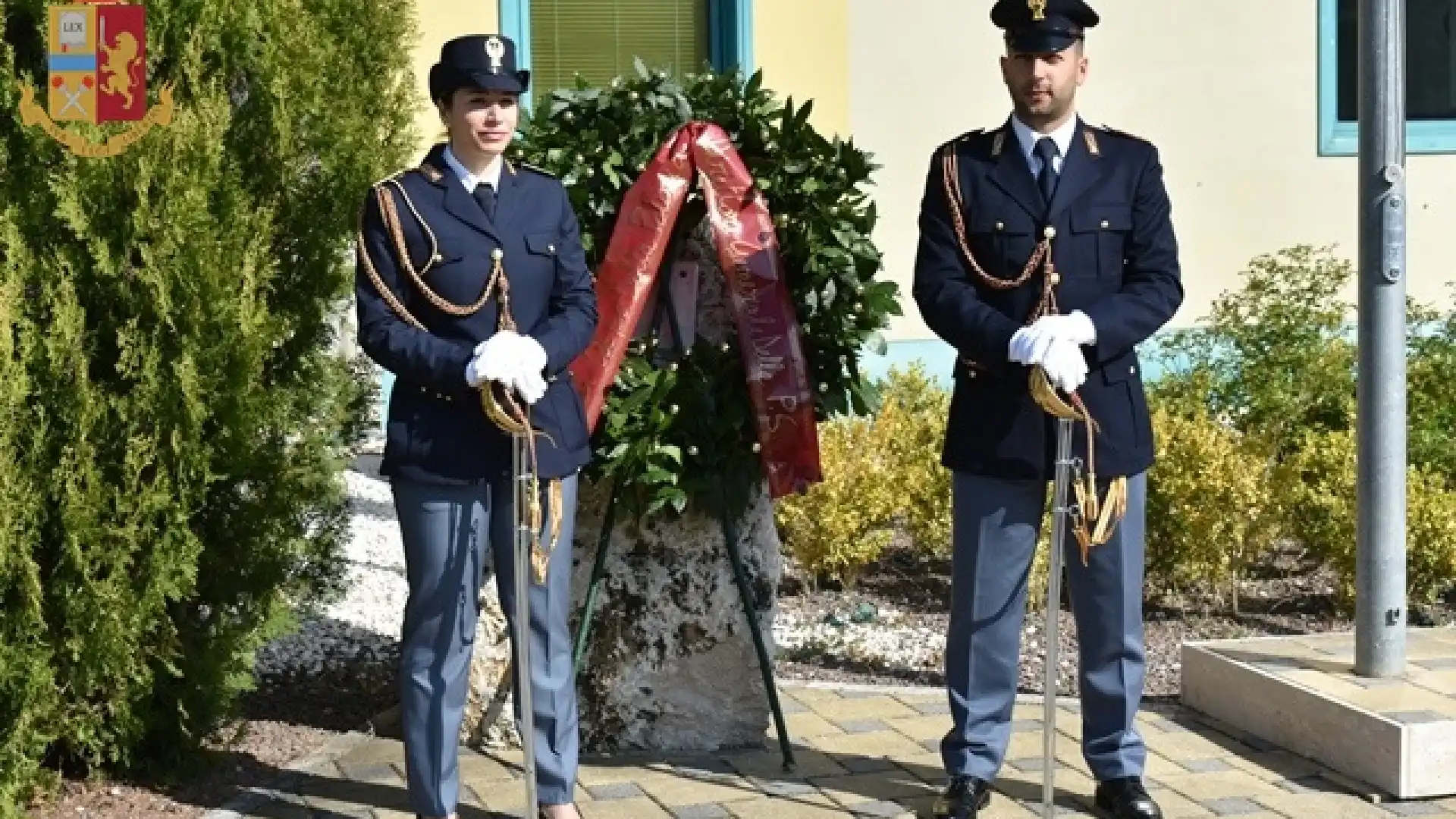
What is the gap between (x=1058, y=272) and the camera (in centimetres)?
460

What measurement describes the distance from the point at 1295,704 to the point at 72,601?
2.99 m

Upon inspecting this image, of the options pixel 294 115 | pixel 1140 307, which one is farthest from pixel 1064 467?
pixel 294 115

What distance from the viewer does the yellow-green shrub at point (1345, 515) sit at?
6.52 meters

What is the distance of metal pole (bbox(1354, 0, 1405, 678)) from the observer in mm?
5129

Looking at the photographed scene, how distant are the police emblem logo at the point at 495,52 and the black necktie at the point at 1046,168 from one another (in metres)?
1.24

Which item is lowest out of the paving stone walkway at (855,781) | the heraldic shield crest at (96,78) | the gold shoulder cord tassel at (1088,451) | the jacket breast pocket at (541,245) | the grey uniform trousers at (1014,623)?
the paving stone walkway at (855,781)

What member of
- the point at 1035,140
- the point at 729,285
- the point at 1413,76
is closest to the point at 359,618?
the point at 729,285

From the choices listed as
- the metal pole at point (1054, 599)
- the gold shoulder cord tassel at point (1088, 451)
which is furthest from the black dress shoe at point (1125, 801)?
the gold shoulder cord tassel at point (1088, 451)

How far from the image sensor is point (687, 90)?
5.25 metres

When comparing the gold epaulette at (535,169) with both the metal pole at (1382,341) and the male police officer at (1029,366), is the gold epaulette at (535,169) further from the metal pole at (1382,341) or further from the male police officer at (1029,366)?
the metal pole at (1382,341)

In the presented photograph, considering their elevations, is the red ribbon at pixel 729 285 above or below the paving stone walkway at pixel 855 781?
above

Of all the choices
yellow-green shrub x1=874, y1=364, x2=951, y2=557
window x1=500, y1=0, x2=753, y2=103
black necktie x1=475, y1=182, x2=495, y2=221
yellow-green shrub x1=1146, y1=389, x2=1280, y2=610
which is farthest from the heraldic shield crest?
window x1=500, y1=0, x2=753, y2=103

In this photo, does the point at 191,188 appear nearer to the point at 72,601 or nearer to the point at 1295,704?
the point at 72,601

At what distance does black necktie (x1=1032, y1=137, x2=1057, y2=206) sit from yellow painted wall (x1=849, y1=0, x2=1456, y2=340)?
4.37 m
